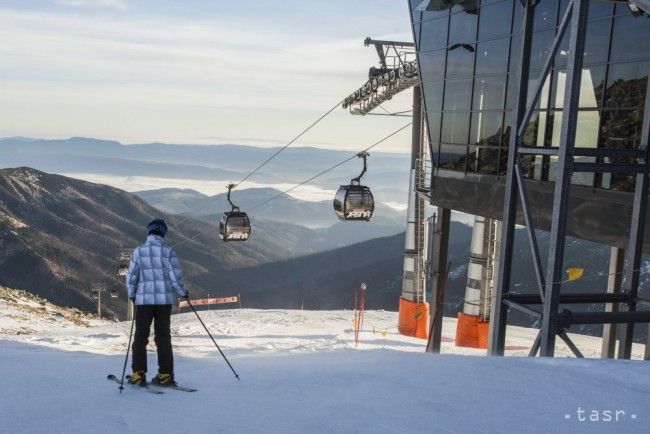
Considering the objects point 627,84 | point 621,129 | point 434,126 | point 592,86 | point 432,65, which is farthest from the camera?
point 432,65

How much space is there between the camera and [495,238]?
24281 millimetres

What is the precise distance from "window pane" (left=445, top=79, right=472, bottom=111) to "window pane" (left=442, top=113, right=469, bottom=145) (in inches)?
8.7

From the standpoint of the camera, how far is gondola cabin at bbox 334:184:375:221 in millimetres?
24312

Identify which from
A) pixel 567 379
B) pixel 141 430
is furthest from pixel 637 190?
pixel 141 430

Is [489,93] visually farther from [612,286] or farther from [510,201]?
[510,201]

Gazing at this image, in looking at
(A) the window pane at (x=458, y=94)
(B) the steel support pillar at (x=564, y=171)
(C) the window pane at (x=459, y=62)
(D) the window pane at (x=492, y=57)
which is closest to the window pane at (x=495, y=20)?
(D) the window pane at (x=492, y=57)

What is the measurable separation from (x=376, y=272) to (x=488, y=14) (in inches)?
6751

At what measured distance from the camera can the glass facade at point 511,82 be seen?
12617 millimetres

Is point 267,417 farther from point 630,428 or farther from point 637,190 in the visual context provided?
point 637,190

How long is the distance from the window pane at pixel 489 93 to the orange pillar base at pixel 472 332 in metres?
9.96

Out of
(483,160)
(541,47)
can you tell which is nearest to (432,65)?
(483,160)

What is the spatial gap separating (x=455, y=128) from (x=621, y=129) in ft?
19.8

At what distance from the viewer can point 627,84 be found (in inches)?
497

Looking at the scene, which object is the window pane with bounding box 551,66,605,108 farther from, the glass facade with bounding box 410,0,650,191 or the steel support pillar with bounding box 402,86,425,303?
the steel support pillar with bounding box 402,86,425,303
